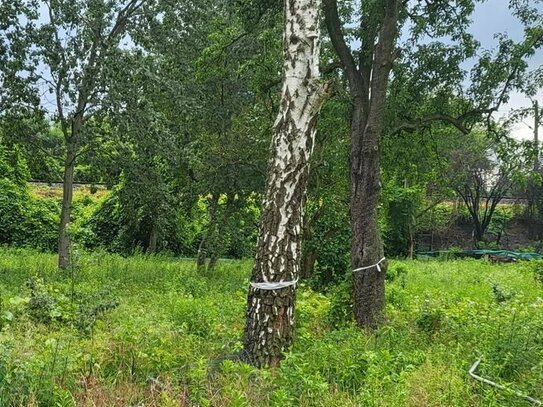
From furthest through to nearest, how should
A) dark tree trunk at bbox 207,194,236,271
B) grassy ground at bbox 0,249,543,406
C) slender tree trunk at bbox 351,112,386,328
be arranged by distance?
1. dark tree trunk at bbox 207,194,236,271
2. slender tree trunk at bbox 351,112,386,328
3. grassy ground at bbox 0,249,543,406

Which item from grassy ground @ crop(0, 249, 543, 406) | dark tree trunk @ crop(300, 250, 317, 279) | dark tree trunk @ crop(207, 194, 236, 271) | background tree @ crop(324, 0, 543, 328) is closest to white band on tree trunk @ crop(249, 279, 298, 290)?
grassy ground @ crop(0, 249, 543, 406)

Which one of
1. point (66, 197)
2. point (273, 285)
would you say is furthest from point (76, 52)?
point (273, 285)

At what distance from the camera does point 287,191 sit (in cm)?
483

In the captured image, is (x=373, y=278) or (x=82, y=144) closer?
(x=373, y=278)

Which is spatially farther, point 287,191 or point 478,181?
point 478,181

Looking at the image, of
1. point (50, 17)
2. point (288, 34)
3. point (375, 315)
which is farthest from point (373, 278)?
point (50, 17)

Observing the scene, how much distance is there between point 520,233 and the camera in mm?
35031

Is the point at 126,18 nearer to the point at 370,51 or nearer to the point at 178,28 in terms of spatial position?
the point at 178,28

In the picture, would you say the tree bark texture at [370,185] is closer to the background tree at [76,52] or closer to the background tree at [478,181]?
the background tree at [76,52]

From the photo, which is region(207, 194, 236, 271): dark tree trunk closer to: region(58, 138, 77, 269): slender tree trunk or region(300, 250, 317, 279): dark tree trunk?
region(300, 250, 317, 279): dark tree trunk

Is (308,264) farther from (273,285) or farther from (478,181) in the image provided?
(478,181)

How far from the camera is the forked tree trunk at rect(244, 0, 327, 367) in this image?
4758mm

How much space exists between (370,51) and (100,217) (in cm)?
1908

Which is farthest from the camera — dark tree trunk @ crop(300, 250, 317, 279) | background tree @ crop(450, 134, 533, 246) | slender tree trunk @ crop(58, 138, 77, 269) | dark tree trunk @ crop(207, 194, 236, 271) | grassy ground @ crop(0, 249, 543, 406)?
background tree @ crop(450, 134, 533, 246)
